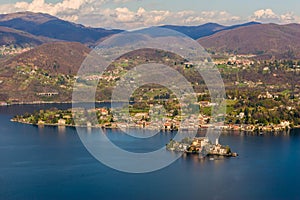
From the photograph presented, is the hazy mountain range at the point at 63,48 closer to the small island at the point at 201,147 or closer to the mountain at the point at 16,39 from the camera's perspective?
the mountain at the point at 16,39

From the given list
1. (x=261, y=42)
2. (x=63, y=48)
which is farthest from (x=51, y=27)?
(x=63, y=48)

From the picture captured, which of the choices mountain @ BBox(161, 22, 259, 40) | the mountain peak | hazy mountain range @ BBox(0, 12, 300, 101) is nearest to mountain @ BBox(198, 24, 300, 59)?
hazy mountain range @ BBox(0, 12, 300, 101)

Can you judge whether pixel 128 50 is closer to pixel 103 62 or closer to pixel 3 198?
pixel 103 62

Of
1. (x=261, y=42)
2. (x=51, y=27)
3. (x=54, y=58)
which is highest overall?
(x=51, y=27)

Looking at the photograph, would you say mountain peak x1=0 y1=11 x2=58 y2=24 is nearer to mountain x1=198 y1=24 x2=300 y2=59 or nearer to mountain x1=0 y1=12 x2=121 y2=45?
mountain x1=0 y1=12 x2=121 y2=45

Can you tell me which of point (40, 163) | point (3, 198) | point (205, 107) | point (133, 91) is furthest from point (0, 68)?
point (3, 198)

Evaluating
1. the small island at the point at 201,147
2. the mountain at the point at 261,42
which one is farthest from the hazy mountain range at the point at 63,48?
the small island at the point at 201,147

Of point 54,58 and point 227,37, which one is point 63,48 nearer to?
point 54,58
